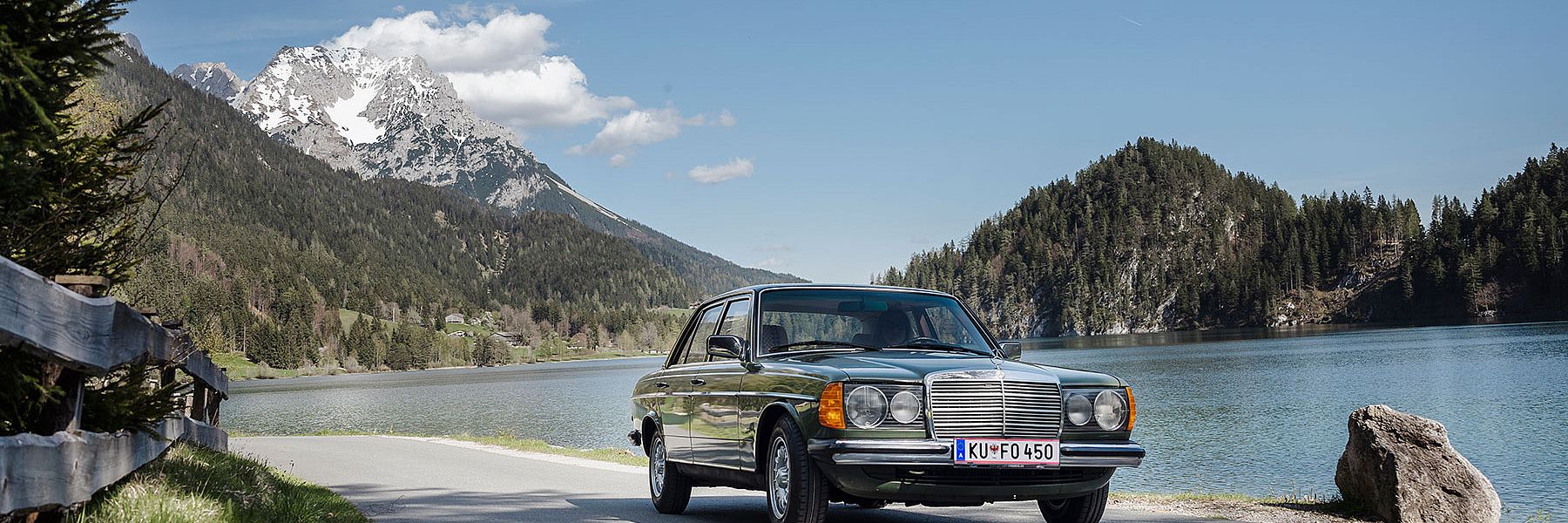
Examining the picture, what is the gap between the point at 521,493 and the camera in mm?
13141

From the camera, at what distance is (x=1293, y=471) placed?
23.8 m

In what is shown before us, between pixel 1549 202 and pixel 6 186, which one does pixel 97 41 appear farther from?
pixel 1549 202

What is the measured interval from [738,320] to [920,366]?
226 cm

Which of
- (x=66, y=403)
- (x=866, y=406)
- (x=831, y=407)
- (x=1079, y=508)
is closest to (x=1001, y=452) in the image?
(x=866, y=406)

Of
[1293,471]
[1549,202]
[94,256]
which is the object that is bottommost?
[1293,471]

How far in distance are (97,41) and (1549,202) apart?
735 feet

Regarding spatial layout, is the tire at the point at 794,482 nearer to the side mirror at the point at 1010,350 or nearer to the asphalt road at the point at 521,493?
the asphalt road at the point at 521,493

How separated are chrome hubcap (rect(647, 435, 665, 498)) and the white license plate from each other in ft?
12.6

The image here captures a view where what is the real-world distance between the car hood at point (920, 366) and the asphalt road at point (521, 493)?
1.76 m

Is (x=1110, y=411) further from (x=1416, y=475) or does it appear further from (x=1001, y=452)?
(x=1416, y=475)

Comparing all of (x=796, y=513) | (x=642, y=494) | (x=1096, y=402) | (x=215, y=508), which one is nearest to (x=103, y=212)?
(x=215, y=508)

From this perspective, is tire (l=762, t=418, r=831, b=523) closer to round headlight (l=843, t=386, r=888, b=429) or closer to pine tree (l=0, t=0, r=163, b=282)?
round headlight (l=843, t=386, r=888, b=429)

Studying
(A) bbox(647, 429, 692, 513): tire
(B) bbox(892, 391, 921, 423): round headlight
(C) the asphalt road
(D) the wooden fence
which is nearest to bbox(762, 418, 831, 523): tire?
(B) bbox(892, 391, 921, 423): round headlight

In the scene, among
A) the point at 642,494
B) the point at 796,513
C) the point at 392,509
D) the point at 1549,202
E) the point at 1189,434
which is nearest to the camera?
the point at 796,513
